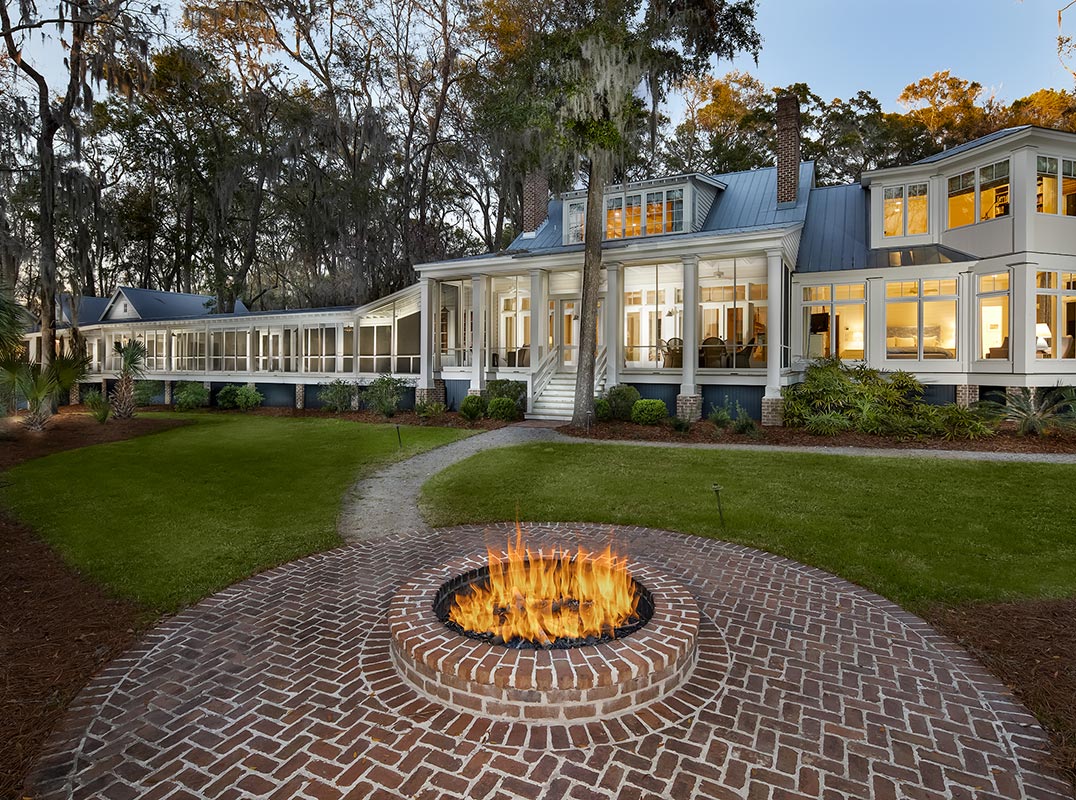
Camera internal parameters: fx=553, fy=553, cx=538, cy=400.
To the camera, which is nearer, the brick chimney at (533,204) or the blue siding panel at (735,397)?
the blue siding panel at (735,397)

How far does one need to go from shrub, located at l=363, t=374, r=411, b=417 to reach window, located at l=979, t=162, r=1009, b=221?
16.5 meters

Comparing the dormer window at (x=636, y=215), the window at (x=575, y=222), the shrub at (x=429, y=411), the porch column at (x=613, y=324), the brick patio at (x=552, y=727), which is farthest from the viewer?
the window at (x=575, y=222)

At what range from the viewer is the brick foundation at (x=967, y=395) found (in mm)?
13652

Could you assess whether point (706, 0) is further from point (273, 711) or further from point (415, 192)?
point (415, 192)

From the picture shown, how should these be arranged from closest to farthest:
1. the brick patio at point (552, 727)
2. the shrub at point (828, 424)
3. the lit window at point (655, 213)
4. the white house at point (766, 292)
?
the brick patio at point (552, 727), the shrub at point (828, 424), the white house at point (766, 292), the lit window at point (655, 213)

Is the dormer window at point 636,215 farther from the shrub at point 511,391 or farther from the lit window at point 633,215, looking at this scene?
the shrub at point 511,391

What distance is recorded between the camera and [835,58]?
31.5m

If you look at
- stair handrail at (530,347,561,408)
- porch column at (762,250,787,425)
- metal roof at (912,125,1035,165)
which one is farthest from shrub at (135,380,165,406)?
metal roof at (912,125,1035,165)

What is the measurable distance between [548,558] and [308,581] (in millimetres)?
2189

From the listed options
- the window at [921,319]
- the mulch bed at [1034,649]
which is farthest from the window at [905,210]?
the mulch bed at [1034,649]

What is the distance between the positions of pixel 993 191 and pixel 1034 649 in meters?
14.3

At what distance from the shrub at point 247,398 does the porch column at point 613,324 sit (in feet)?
45.0

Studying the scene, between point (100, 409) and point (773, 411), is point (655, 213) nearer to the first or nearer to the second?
point (773, 411)

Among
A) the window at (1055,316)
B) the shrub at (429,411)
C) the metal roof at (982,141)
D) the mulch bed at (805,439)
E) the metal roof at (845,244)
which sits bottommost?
the mulch bed at (805,439)
